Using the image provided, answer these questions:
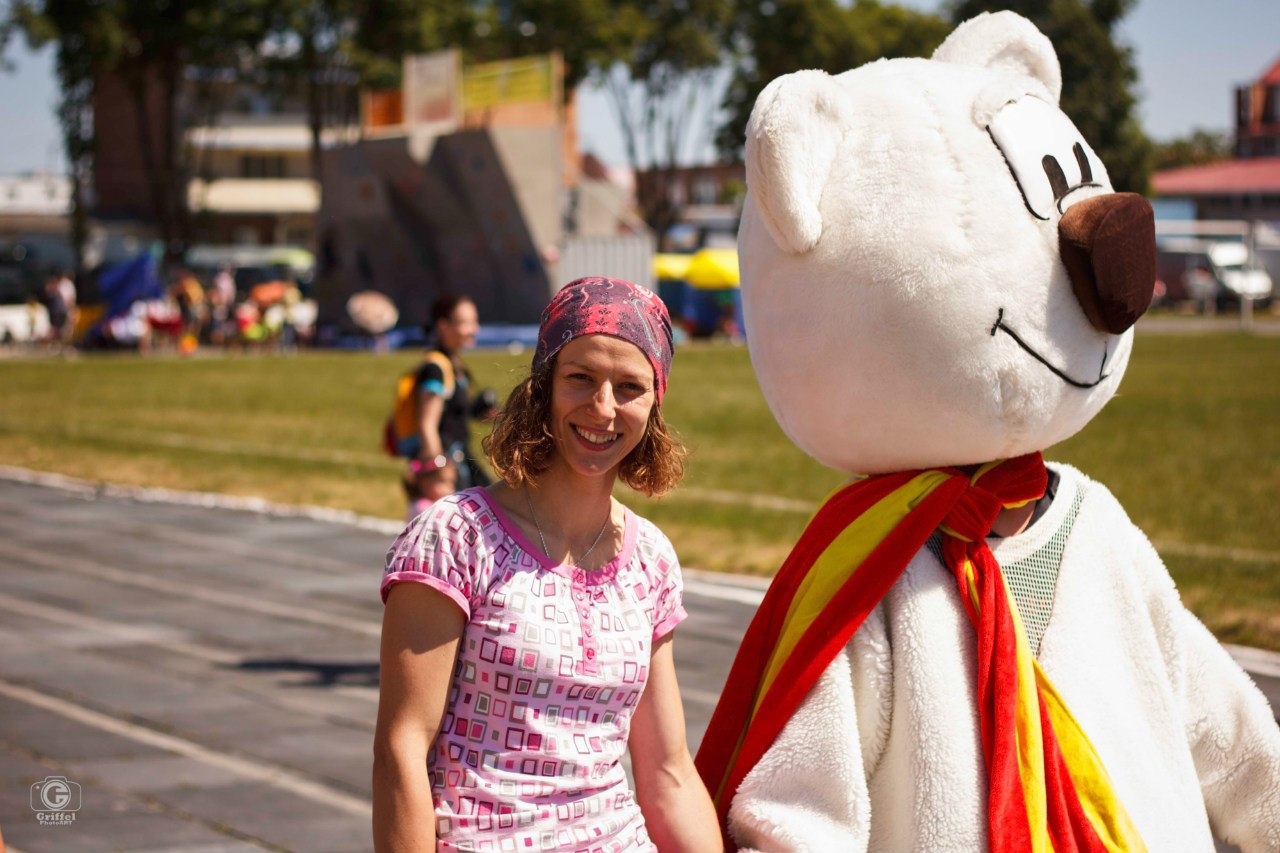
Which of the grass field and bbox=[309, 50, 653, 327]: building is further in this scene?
bbox=[309, 50, 653, 327]: building

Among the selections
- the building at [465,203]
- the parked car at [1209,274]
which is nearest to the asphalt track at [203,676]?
the building at [465,203]

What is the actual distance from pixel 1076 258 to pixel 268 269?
44.7 meters

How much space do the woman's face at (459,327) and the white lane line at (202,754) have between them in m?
2.24

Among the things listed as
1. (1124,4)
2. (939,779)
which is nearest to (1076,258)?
(939,779)

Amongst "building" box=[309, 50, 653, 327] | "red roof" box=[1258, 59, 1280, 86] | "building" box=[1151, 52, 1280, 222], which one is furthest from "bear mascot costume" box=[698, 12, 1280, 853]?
"red roof" box=[1258, 59, 1280, 86]

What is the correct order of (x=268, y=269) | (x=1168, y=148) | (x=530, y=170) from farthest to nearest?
(x=1168, y=148), (x=268, y=269), (x=530, y=170)

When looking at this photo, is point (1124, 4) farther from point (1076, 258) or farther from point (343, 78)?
point (1076, 258)

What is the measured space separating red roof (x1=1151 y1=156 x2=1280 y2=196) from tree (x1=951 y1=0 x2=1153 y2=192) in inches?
300

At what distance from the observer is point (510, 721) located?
8.21 feet

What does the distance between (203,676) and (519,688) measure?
16.2ft

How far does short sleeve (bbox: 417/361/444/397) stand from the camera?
7160mm

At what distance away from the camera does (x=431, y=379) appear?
7.19 metres

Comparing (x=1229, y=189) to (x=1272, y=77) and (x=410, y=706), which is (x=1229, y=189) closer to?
(x=1272, y=77)

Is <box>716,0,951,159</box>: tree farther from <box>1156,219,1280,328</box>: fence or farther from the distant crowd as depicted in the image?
the distant crowd
